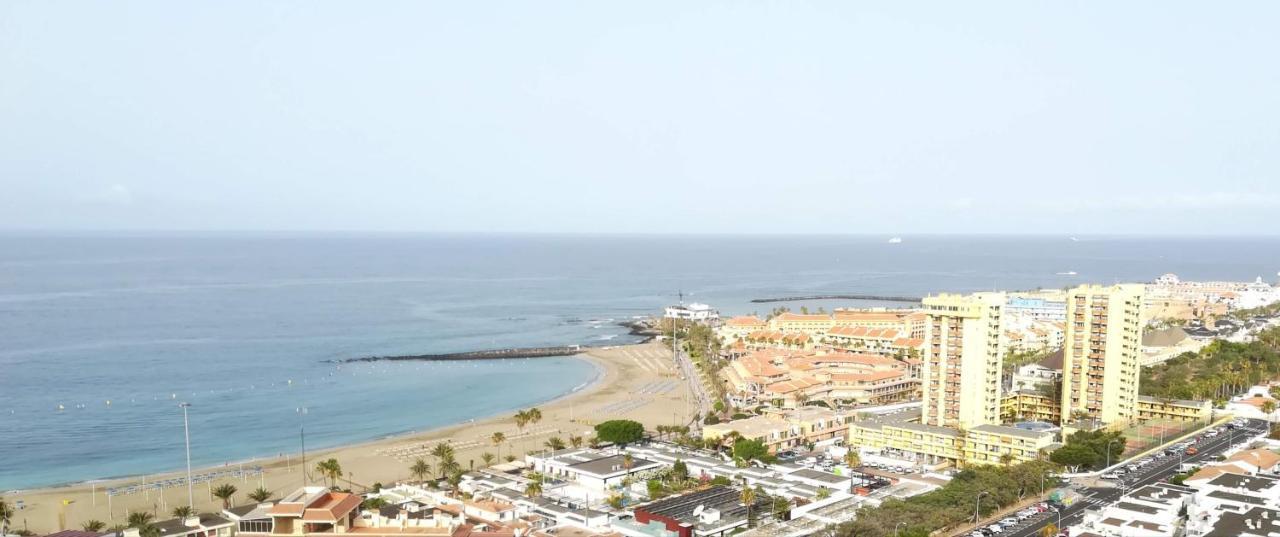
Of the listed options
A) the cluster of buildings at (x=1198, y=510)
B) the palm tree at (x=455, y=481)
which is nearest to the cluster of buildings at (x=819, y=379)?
the palm tree at (x=455, y=481)

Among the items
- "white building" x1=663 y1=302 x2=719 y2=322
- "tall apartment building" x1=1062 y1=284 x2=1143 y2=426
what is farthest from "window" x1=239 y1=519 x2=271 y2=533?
"white building" x1=663 y1=302 x2=719 y2=322

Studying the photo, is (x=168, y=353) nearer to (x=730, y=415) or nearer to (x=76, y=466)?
(x=76, y=466)

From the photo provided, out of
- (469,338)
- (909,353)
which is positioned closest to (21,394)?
(469,338)

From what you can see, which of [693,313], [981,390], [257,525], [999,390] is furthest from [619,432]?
[693,313]

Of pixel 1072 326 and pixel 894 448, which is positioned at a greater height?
pixel 1072 326

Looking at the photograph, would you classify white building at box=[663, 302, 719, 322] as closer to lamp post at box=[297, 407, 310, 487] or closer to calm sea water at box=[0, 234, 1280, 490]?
calm sea water at box=[0, 234, 1280, 490]

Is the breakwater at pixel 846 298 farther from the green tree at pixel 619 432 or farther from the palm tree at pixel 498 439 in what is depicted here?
the green tree at pixel 619 432

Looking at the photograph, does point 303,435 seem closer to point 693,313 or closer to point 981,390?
point 981,390
